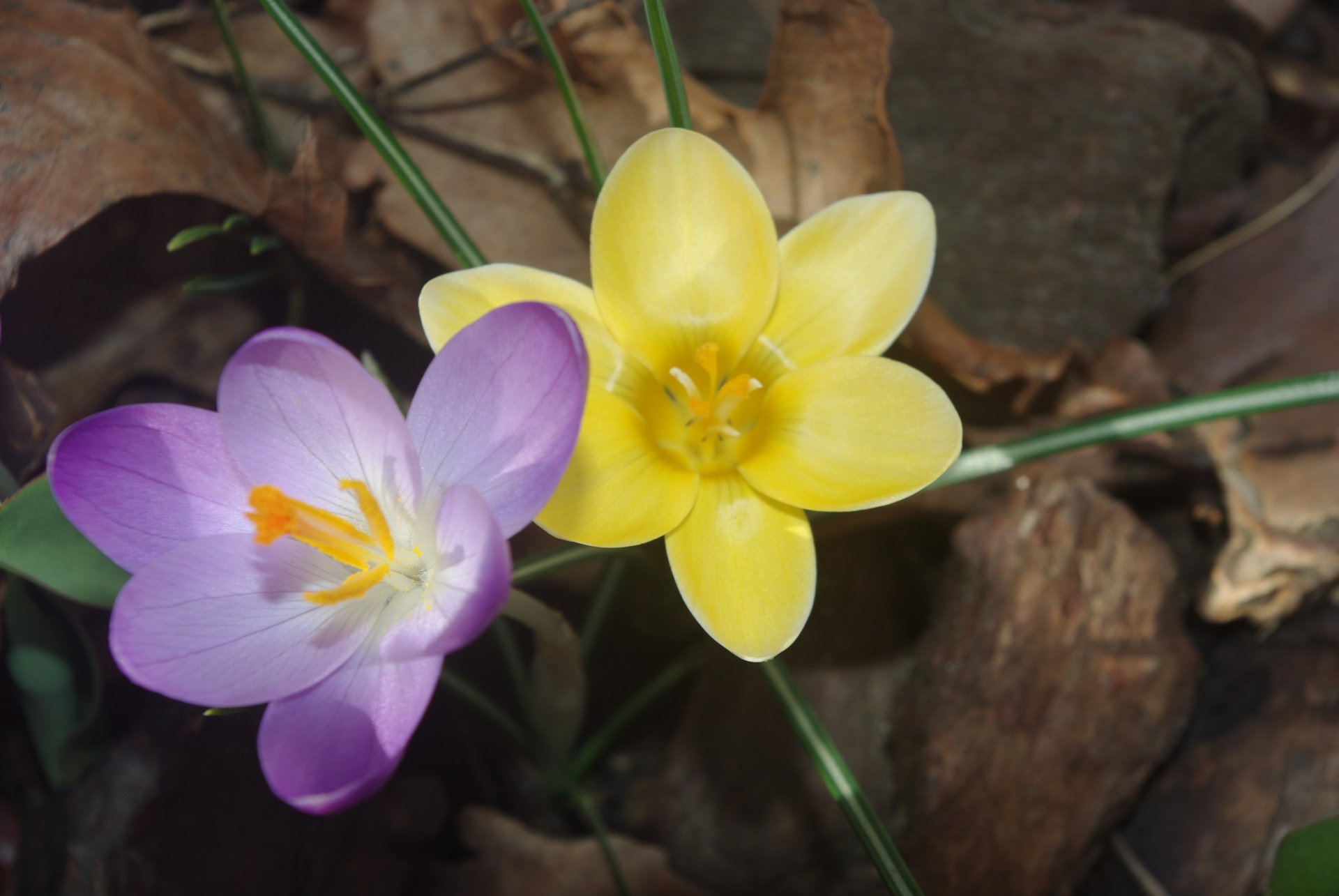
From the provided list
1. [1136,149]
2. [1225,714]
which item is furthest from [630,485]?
[1136,149]

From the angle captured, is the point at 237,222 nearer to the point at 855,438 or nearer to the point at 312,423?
the point at 312,423

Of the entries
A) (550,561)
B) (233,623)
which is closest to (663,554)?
(550,561)

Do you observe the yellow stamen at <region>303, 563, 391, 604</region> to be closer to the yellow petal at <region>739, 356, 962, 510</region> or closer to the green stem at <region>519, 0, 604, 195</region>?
the yellow petal at <region>739, 356, 962, 510</region>

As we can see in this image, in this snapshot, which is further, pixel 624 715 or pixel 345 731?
pixel 624 715

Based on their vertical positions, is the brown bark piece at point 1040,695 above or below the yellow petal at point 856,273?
below

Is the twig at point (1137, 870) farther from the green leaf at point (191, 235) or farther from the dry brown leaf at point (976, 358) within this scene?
the green leaf at point (191, 235)

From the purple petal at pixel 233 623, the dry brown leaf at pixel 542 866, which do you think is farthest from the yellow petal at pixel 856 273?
the dry brown leaf at pixel 542 866

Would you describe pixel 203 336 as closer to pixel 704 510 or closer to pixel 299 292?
pixel 299 292
